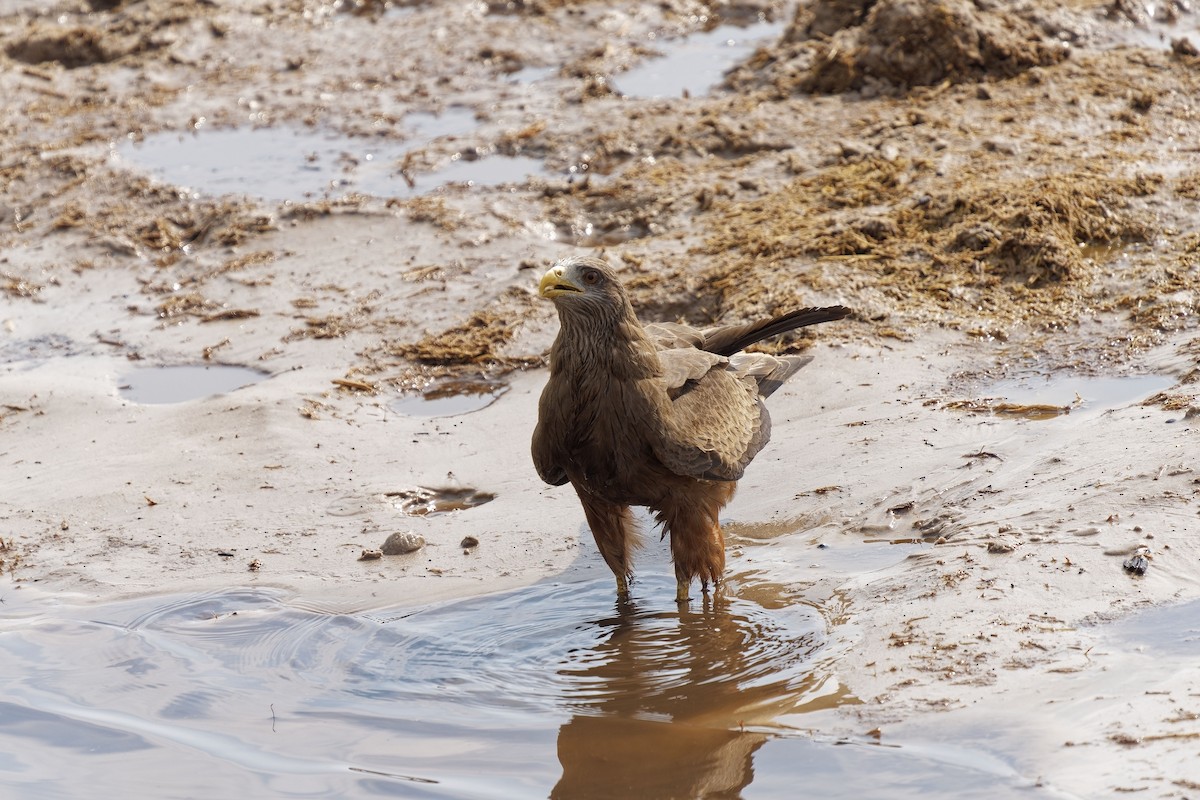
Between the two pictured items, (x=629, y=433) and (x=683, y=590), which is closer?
(x=629, y=433)

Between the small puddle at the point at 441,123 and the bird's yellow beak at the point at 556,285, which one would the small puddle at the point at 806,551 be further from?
the small puddle at the point at 441,123

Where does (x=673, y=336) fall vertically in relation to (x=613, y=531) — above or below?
above

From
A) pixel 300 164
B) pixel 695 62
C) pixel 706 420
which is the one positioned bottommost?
pixel 706 420

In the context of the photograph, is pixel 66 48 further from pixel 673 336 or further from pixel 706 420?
pixel 706 420

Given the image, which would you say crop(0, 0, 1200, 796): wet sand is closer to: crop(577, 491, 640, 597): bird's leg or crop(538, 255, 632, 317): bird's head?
crop(577, 491, 640, 597): bird's leg

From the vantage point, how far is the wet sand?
431 cm

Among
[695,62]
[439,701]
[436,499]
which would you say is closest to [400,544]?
[436,499]

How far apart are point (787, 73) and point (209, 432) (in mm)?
5961

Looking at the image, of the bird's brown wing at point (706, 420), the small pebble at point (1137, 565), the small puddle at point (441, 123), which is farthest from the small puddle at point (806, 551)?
the small puddle at point (441, 123)

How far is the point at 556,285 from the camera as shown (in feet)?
15.6

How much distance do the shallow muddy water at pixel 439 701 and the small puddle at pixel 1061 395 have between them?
184 centimetres

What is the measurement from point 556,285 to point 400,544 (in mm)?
1485

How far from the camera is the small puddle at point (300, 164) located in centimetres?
960

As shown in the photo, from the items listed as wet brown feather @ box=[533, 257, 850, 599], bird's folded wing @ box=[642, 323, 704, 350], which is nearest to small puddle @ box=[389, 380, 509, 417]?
bird's folded wing @ box=[642, 323, 704, 350]
